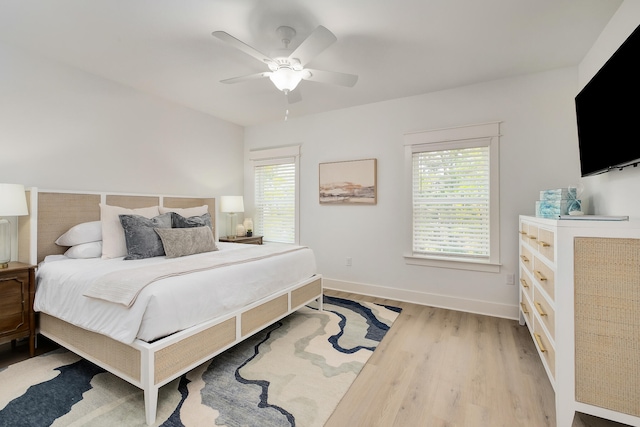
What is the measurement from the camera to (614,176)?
6.79 feet

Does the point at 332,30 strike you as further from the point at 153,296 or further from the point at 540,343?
the point at 540,343

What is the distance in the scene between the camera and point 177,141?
394cm

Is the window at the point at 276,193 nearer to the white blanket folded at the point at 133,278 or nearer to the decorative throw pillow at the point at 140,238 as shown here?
the decorative throw pillow at the point at 140,238

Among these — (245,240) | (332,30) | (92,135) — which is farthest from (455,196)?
(92,135)

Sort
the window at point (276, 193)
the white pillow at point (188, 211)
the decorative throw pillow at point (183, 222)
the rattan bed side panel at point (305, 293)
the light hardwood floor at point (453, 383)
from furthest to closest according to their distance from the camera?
the window at point (276, 193)
the white pillow at point (188, 211)
the decorative throw pillow at point (183, 222)
the rattan bed side panel at point (305, 293)
the light hardwood floor at point (453, 383)

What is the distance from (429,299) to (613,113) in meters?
2.44

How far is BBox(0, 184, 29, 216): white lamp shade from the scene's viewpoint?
7.12ft

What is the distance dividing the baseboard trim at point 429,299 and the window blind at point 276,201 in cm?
106

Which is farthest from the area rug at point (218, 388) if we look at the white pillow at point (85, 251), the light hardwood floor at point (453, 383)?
the white pillow at point (85, 251)

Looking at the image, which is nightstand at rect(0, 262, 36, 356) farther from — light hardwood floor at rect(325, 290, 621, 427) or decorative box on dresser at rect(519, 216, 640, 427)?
decorative box on dresser at rect(519, 216, 640, 427)

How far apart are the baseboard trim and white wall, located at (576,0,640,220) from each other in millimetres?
1307

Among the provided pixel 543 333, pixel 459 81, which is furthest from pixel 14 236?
pixel 459 81

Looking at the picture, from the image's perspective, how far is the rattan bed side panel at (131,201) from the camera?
3176 mm

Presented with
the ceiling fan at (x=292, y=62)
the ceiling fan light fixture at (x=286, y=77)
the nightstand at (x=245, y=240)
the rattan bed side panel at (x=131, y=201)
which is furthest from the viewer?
the nightstand at (x=245, y=240)
